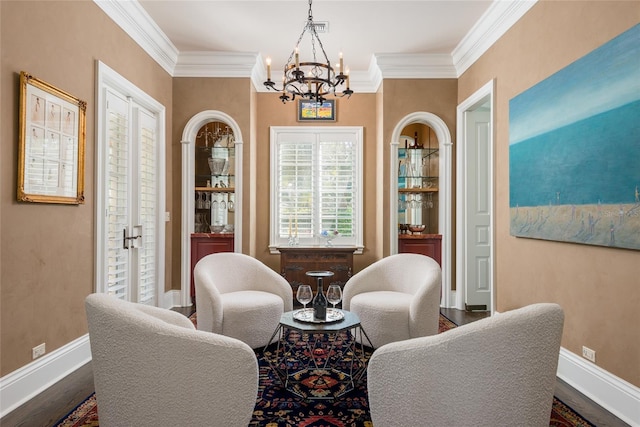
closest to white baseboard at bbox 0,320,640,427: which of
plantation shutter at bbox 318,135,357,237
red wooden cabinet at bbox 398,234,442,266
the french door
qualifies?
the french door

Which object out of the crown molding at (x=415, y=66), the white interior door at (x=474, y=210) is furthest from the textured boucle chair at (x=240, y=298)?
the crown molding at (x=415, y=66)

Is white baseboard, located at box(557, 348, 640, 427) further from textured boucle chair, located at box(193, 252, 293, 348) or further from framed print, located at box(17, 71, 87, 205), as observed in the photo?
framed print, located at box(17, 71, 87, 205)

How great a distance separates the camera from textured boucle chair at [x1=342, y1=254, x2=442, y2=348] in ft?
11.0

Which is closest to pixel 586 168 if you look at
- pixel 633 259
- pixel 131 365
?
pixel 633 259

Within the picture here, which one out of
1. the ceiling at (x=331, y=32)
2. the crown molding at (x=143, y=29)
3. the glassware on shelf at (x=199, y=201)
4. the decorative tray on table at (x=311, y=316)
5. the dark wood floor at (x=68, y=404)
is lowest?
the dark wood floor at (x=68, y=404)

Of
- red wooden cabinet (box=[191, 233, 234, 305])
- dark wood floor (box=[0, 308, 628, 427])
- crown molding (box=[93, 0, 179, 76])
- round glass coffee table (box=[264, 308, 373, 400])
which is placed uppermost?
crown molding (box=[93, 0, 179, 76])

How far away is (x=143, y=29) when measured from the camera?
169 inches

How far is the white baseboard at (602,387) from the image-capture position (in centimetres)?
238

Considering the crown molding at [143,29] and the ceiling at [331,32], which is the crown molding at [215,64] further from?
the crown molding at [143,29]

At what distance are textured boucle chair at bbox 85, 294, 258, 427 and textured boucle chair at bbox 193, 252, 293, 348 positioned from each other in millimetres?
1597

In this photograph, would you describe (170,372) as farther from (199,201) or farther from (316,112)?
(316,112)

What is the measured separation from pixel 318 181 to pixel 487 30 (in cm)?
280

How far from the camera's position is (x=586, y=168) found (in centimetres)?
274

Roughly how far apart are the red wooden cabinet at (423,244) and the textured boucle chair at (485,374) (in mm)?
3855
